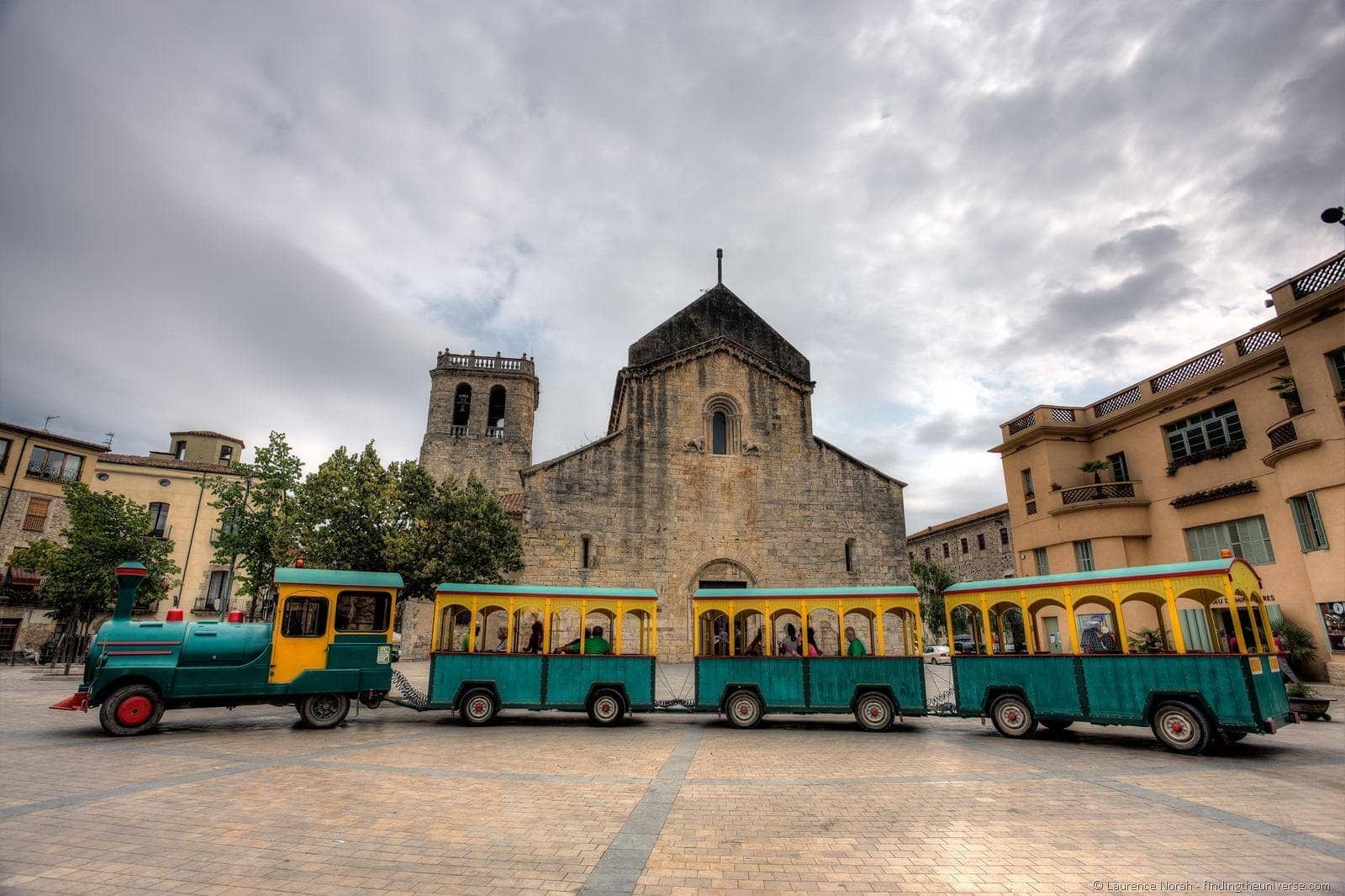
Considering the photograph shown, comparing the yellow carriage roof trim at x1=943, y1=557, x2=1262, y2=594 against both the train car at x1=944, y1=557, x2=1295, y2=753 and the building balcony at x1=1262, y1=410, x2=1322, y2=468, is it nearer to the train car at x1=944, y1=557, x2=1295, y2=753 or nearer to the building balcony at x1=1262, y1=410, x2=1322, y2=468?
the train car at x1=944, y1=557, x2=1295, y2=753

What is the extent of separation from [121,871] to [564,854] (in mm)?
3367

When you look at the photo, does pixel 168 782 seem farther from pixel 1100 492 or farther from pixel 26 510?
pixel 26 510

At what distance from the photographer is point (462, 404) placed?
40000 millimetres

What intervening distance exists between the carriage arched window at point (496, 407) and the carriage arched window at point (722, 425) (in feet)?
64.9

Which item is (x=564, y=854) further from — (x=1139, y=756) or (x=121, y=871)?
(x=1139, y=756)

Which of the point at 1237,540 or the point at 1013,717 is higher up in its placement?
the point at 1237,540

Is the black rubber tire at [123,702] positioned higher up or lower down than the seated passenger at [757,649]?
lower down

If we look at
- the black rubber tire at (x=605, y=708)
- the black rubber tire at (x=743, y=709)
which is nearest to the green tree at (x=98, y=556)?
the black rubber tire at (x=605, y=708)

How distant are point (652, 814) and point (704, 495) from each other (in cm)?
1717

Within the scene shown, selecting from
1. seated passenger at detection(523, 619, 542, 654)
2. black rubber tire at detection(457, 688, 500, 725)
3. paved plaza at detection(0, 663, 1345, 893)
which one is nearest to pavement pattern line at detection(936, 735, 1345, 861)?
paved plaza at detection(0, 663, 1345, 893)

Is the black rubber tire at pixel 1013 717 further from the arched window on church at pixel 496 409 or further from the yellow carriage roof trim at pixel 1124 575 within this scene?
the arched window on church at pixel 496 409

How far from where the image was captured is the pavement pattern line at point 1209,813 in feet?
18.1

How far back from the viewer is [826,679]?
1252 centimetres

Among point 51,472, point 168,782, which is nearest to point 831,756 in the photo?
point 168,782
